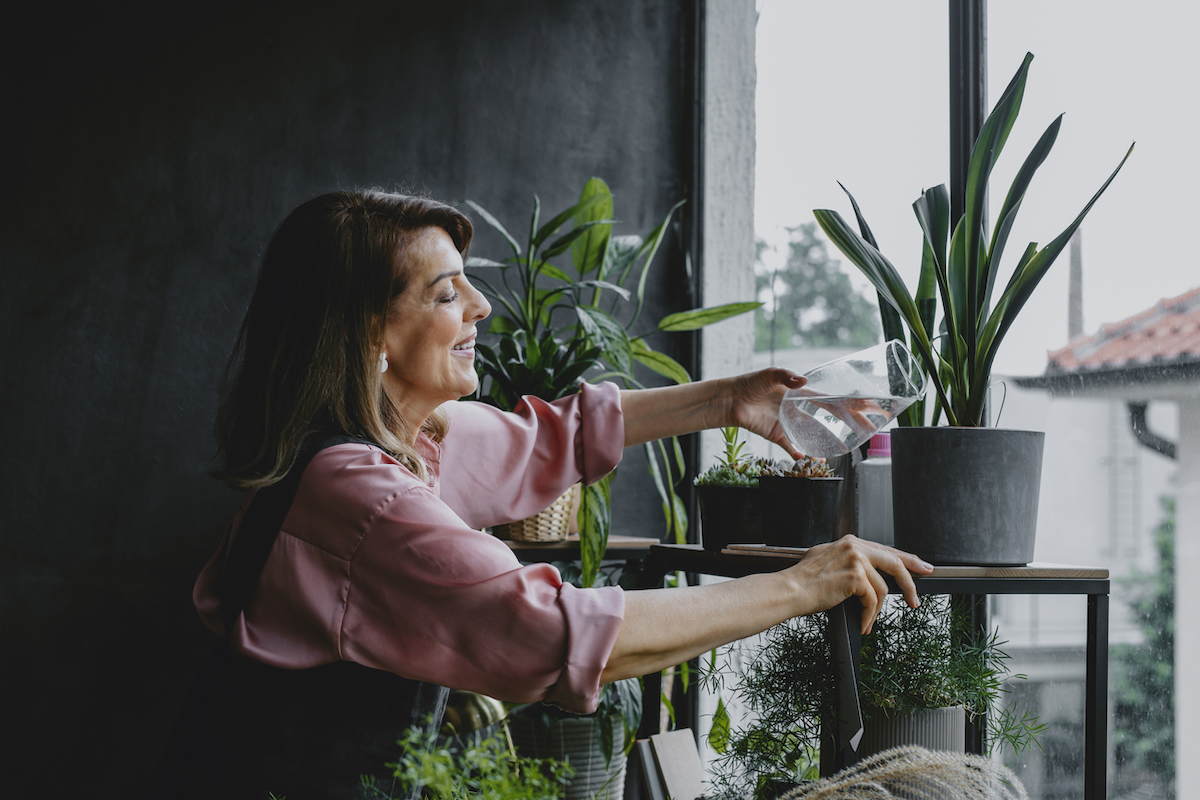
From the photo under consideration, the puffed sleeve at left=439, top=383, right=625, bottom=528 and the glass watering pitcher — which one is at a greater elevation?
the glass watering pitcher

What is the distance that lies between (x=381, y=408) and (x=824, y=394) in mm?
648

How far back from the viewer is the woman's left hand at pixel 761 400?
4.56 ft

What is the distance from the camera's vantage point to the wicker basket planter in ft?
6.22

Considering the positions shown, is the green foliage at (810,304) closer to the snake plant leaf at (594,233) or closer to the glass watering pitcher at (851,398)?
the snake plant leaf at (594,233)

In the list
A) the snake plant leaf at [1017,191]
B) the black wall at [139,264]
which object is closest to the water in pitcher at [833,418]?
the snake plant leaf at [1017,191]

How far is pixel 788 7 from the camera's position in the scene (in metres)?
2.32

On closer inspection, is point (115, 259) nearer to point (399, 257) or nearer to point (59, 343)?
point (59, 343)

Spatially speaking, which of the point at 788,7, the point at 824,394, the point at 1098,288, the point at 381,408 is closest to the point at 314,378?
the point at 381,408

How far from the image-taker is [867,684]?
3.41 ft

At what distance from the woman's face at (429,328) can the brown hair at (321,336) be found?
0.06ft

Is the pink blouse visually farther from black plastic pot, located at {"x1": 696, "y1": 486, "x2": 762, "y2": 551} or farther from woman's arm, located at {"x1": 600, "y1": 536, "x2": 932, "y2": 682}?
black plastic pot, located at {"x1": 696, "y1": 486, "x2": 762, "y2": 551}

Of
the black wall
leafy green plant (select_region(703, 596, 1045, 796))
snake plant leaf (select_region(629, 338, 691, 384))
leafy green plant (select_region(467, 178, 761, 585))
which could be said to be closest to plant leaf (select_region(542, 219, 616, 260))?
leafy green plant (select_region(467, 178, 761, 585))

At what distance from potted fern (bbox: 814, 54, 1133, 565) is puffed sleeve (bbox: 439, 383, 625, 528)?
21.3 inches

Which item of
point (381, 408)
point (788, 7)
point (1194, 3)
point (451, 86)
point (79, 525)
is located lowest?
point (79, 525)
